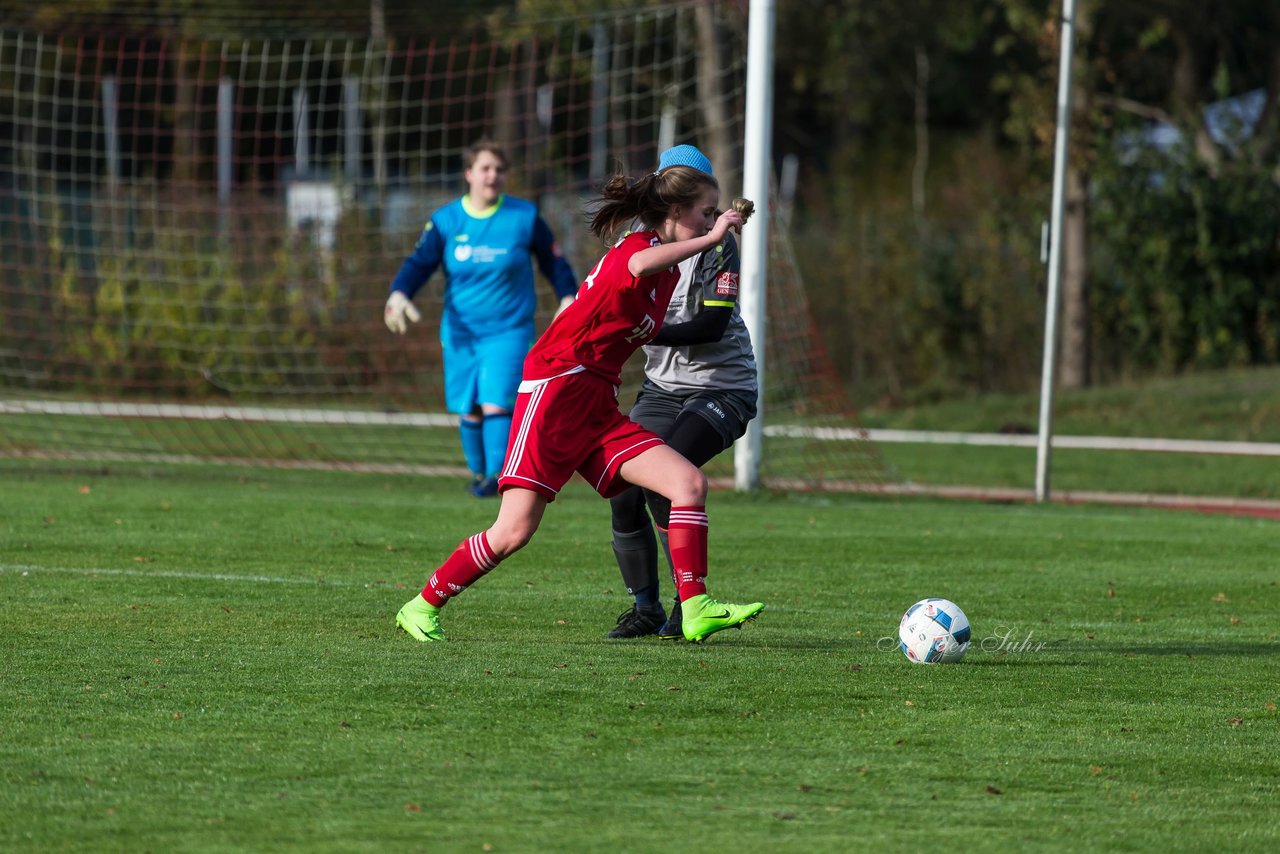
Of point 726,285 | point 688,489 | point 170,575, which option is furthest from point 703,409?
point 170,575

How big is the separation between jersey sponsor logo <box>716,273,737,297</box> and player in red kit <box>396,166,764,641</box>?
1.39ft

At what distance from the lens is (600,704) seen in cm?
516

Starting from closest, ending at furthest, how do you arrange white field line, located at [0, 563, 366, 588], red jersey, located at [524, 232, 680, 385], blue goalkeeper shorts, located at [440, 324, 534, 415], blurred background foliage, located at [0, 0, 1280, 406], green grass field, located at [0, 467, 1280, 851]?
green grass field, located at [0, 467, 1280, 851]
red jersey, located at [524, 232, 680, 385]
white field line, located at [0, 563, 366, 588]
blue goalkeeper shorts, located at [440, 324, 534, 415]
blurred background foliage, located at [0, 0, 1280, 406]

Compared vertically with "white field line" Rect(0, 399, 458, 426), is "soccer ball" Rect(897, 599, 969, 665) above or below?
above

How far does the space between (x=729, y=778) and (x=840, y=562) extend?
4.52 metres

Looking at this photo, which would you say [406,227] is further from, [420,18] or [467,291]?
[420,18]

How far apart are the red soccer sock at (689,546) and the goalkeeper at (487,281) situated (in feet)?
16.1

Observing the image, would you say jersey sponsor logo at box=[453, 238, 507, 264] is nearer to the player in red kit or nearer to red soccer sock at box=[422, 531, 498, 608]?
the player in red kit

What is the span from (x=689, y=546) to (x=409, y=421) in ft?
40.6

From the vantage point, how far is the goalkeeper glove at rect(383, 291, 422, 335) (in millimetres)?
10555

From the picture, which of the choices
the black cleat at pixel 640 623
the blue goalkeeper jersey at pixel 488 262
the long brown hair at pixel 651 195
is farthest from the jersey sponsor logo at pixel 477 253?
the long brown hair at pixel 651 195

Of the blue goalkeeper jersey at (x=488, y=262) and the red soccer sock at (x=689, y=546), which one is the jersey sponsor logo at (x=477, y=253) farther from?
the red soccer sock at (x=689, y=546)

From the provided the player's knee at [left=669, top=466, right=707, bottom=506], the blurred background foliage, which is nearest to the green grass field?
the player's knee at [left=669, top=466, right=707, bottom=506]

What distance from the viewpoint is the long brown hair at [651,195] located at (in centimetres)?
598
